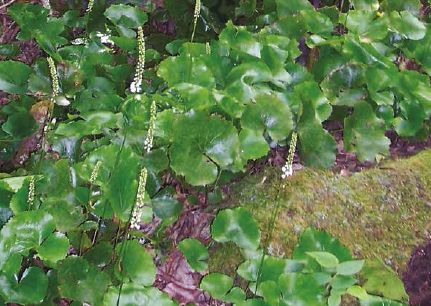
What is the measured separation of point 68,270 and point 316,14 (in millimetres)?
1244

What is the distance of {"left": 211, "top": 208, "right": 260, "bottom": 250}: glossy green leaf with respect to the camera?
4.69ft

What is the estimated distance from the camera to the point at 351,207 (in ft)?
5.91

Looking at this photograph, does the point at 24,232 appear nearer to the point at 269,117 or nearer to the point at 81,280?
the point at 81,280

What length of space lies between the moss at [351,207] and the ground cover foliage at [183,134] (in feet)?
0.42

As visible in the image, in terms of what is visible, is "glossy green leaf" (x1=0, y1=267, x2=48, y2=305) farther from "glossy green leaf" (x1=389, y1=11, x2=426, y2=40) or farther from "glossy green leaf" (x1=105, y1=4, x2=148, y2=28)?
"glossy green leaf" (x1=389, y1=11, x2=426, y2=40)

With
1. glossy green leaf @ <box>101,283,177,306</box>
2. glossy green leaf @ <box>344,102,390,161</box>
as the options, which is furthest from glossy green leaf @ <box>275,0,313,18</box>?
glossy green leaf @ <box>101,283,177,306</box>

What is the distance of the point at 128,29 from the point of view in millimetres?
2107

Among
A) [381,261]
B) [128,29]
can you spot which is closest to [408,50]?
[381,261]

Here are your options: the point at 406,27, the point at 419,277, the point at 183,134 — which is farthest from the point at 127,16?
the point at 419,277

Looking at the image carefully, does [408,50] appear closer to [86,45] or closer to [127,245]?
[86,45]

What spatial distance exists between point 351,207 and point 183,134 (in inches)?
25.8

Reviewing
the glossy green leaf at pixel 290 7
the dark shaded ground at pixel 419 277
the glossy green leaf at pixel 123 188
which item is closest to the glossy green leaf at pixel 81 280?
the glossy green leaf at pixel 123 188

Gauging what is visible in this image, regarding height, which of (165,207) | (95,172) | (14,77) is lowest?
(165,207)

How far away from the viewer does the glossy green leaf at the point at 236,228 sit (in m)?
1.43
